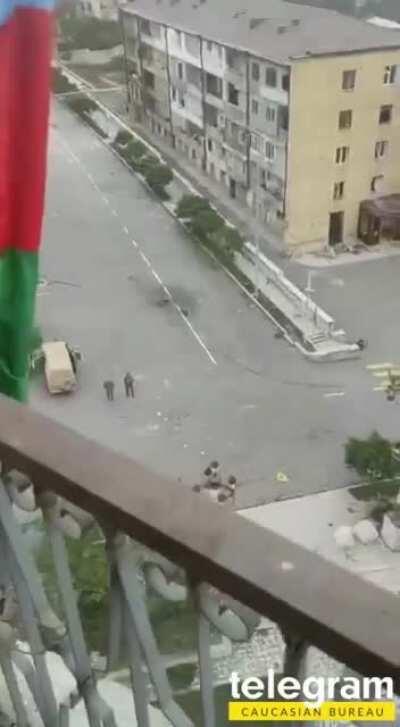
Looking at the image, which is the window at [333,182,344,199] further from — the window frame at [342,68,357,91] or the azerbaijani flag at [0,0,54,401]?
the azerbaijani flag at [0,0,54,401]

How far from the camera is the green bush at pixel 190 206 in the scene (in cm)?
464

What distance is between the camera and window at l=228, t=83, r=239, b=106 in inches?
193

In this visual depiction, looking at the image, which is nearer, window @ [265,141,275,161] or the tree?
the tree

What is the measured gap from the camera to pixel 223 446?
10.00ft

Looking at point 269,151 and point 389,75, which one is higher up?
point 389,75

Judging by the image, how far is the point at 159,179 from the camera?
5.24m

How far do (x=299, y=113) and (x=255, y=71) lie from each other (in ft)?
1.37

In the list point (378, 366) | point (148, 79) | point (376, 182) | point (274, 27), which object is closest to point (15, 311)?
point (378, 366)

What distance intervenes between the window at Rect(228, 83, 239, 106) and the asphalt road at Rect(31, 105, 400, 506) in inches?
29.1

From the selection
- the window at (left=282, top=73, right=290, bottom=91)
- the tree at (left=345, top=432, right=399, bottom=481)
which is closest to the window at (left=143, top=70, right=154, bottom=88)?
the window at (left=282, top=73, right=290, bottom=91)

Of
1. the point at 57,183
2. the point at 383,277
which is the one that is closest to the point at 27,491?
the point at 383,277

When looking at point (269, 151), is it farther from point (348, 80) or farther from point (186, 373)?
Answer: point (186, 373)

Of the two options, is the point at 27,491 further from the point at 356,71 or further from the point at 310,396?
the point at 356,71

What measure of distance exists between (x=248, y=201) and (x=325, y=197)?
53 cm
